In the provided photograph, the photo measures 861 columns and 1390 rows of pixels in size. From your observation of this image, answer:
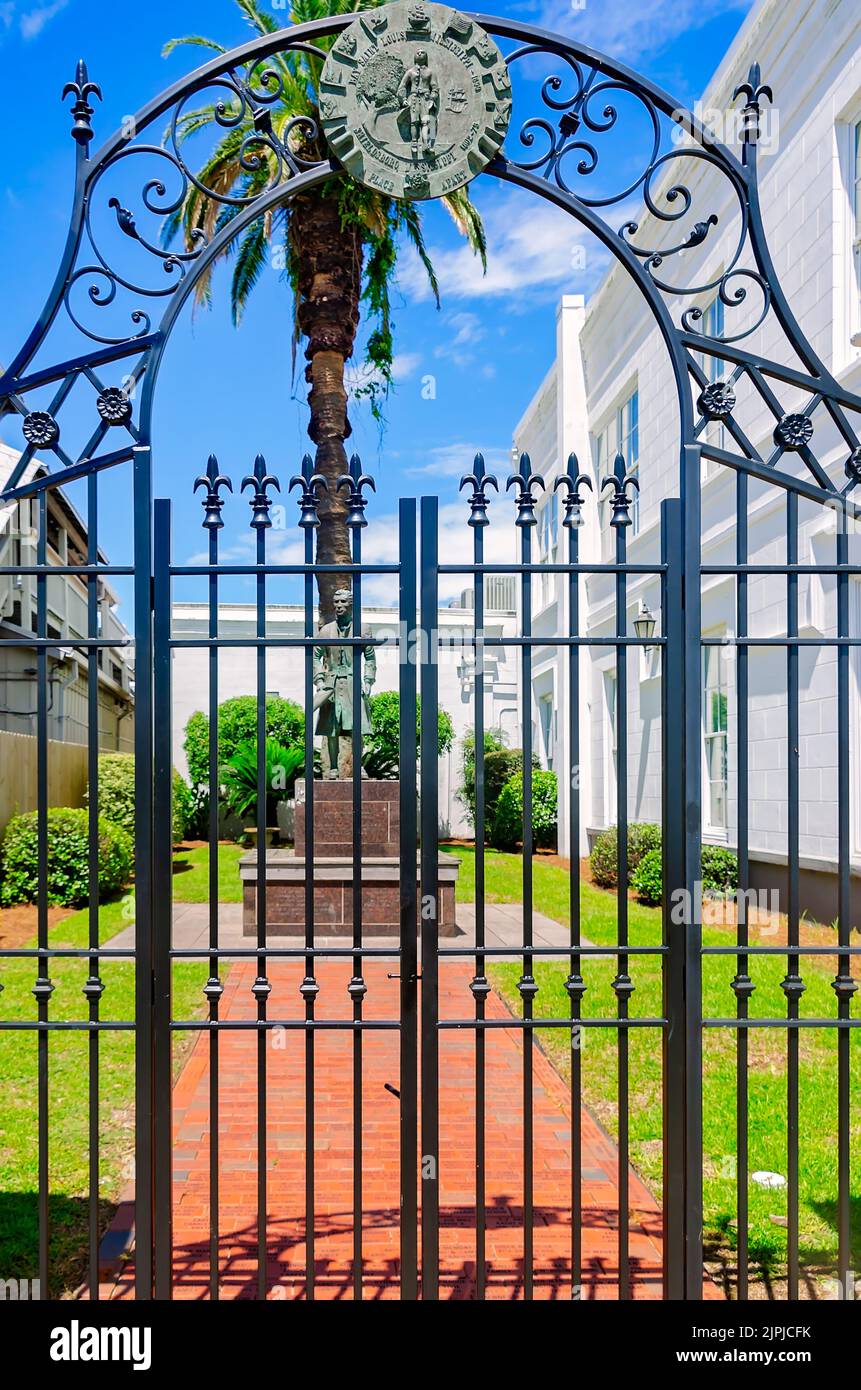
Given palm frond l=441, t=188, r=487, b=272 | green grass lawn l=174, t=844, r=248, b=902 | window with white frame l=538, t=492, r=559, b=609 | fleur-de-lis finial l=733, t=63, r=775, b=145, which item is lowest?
green grass lawn l=174, t=844, r=248, b=902

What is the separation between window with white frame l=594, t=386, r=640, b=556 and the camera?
14.5 meters

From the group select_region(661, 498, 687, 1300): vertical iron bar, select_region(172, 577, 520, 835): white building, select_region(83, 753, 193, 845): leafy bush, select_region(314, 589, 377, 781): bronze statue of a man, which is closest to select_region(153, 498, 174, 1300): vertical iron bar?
select_region(661, 498, 687, 1300): vertical iron bar

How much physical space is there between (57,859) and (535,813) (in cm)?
890

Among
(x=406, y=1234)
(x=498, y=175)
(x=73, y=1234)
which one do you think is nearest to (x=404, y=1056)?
(x=406, y=1234)

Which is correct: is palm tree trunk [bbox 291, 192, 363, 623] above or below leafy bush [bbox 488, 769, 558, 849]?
above

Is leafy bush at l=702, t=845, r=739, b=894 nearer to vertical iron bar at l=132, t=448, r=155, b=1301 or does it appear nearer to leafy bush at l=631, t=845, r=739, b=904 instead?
leafy bush at l=631, t=845, r=739, b=904

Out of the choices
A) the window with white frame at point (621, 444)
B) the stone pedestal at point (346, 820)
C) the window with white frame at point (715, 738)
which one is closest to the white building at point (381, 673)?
the window with white frame at point (621, 444)

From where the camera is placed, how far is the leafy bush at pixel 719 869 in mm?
10727

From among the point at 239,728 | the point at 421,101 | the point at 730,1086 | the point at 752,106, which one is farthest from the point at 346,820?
the point at 239,728

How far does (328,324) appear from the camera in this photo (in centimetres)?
1184

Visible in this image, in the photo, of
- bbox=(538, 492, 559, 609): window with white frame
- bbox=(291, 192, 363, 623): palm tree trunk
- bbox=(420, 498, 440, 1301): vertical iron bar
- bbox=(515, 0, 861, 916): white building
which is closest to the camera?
bbox=(420, 498, 440, 1301): vertical iron bar

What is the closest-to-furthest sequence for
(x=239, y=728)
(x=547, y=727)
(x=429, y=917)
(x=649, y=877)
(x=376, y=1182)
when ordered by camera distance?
(x=429, y=917) → (x=376, y=1182) → (x=649, y=877) → (x=547, y=727) → (x=239, y=728)

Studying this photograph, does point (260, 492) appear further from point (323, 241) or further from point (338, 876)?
point (323, 241)

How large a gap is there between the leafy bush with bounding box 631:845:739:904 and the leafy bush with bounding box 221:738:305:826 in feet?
21.7
